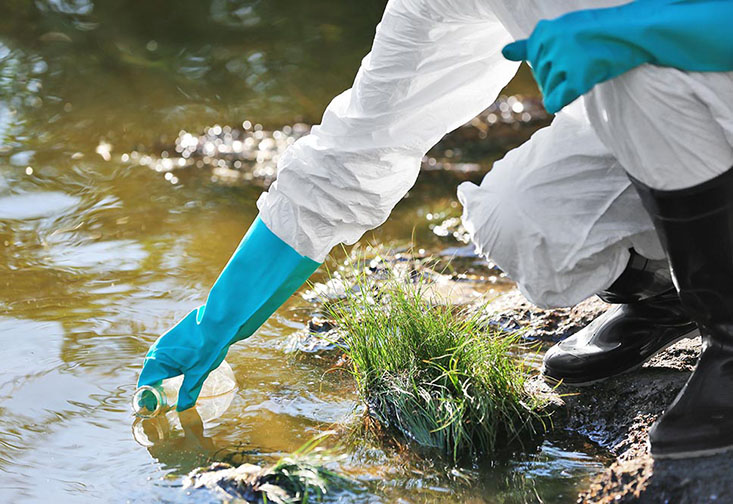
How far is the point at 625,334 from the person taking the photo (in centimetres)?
228

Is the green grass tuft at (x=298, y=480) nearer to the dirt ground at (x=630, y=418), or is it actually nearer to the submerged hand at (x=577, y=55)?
the dirt ground at (x=630, y=418)

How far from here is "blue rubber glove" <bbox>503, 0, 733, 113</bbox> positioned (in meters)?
1.62

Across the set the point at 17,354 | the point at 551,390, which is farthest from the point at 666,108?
the point at 17,354

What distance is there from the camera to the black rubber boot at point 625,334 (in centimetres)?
223

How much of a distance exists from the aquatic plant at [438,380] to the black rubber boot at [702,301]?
0.41m

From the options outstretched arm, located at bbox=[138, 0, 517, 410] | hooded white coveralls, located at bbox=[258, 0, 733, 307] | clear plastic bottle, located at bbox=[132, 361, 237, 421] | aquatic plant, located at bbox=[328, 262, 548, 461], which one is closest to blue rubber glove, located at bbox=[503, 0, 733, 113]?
hooded white coveralls, located at bbox=[258, 0, 733, 307]

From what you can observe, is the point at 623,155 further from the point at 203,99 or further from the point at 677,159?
the point at 203,99

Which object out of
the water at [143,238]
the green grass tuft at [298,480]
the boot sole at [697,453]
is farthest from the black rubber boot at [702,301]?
the green grass tuft at [298,480]

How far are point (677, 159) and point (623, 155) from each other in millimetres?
104

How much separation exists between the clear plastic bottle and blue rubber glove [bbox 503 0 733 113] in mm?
1218

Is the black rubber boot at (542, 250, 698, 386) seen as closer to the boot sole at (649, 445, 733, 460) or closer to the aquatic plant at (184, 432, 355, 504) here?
the boot sole at (649, 445, 733, 460)

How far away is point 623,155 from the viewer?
176 cm

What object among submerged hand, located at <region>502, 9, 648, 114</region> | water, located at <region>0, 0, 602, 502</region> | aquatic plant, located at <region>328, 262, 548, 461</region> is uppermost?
submerged hand, located at <region>502, 9, 648, 114</region>

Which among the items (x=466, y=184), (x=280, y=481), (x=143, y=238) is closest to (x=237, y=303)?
(x=280, y=481)
